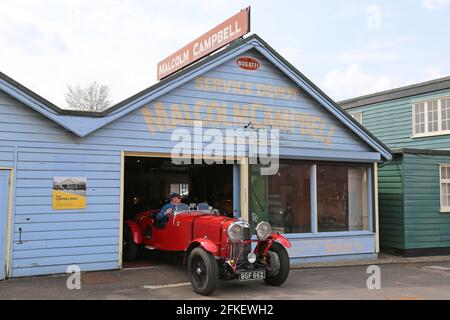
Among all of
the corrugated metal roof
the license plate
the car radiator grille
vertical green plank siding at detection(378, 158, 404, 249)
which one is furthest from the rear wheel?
the corrugated metal roof

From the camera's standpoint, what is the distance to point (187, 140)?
34.4ft

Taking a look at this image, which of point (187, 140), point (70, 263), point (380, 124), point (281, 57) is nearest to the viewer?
point (70, 263)

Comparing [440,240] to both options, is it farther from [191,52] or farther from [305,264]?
[191,52]

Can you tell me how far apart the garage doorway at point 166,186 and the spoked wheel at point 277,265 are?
2.86 m

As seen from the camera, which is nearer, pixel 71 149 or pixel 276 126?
pixel 71 149

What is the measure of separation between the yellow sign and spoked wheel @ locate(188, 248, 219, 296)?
2.79 m

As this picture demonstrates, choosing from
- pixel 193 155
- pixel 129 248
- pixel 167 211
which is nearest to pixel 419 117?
pixel 193 155

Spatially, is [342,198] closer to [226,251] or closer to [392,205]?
[392,205]

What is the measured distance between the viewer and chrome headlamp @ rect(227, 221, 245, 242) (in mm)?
7875

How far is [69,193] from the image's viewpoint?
9227mm

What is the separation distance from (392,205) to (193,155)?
631 cm

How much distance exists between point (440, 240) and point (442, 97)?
5803 mm
